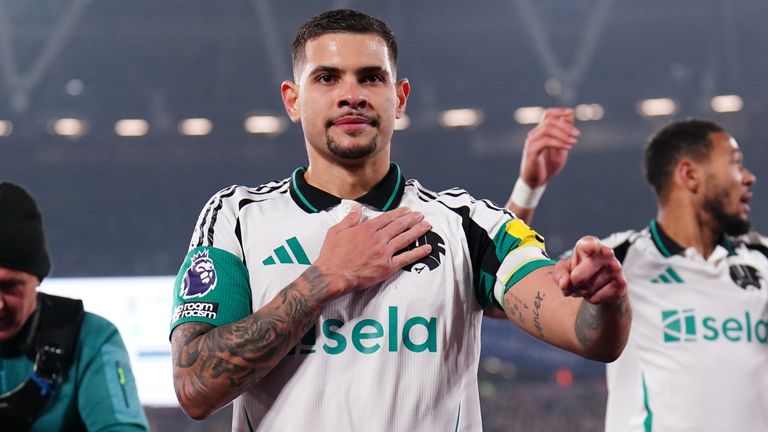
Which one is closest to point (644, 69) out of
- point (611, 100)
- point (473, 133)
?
point (611, 100)

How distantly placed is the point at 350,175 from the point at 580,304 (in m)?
0.61

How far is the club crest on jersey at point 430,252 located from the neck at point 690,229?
5.76ft

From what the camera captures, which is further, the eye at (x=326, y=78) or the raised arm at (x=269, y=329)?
the eye at (x=326, y=78)

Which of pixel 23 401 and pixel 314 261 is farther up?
pixel 314 261

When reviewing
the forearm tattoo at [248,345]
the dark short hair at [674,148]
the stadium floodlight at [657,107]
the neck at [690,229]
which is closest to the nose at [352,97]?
the forearm tattoo at [248,345]

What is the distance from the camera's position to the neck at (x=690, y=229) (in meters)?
3.23

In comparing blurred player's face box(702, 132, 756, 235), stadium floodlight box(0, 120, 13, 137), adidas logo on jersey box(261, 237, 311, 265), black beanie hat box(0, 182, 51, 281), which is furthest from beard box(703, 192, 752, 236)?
stadium floodlight box(0, 120, 13, 137)

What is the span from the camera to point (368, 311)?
5.55 feet

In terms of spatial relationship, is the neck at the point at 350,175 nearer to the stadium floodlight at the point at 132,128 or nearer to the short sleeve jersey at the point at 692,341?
the short sleeve jersey at the point at 692,341

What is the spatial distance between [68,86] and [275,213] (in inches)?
475

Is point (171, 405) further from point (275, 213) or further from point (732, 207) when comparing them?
point (275, 213)

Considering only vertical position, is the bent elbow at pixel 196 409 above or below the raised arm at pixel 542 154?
below

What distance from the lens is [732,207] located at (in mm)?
3184

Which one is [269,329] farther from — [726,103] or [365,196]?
[726,103]
